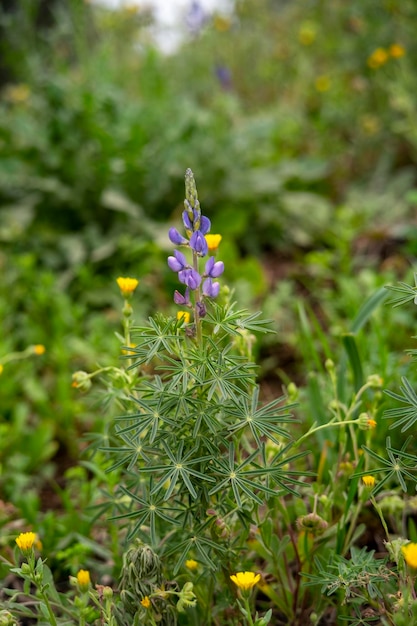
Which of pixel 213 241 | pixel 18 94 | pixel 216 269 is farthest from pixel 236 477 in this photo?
pixel 18 94

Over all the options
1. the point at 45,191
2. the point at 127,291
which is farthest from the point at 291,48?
the point at 127,291

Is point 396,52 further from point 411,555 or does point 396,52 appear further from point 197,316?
point 411,555

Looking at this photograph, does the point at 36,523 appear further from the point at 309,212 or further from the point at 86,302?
the point at 309,212

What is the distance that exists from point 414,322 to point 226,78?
2.54 metres

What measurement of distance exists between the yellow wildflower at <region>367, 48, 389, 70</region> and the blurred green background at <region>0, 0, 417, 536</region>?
1cm

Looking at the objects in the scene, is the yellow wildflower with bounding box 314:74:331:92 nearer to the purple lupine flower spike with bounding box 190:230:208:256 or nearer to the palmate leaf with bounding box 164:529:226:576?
the purple lupine flower spike with bounding box 190:230:208:256

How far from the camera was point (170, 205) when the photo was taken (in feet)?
12.1

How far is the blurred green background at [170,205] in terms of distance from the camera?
2473 millimetres

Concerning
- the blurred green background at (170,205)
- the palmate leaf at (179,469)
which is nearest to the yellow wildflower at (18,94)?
the blurred green background at (170,205)

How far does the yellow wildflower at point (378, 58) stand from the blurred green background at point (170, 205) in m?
0.01

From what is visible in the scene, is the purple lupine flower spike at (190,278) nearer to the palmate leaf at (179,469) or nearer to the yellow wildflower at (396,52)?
the palmate leaf at (179,469)

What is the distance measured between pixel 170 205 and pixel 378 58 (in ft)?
5.03

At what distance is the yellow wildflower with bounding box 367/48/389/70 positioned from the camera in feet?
12.6

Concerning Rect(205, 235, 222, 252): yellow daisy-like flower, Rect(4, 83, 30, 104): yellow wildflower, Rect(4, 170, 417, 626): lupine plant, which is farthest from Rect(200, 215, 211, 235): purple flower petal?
Rect(4, 83, 30, 104): yellow wildflower
